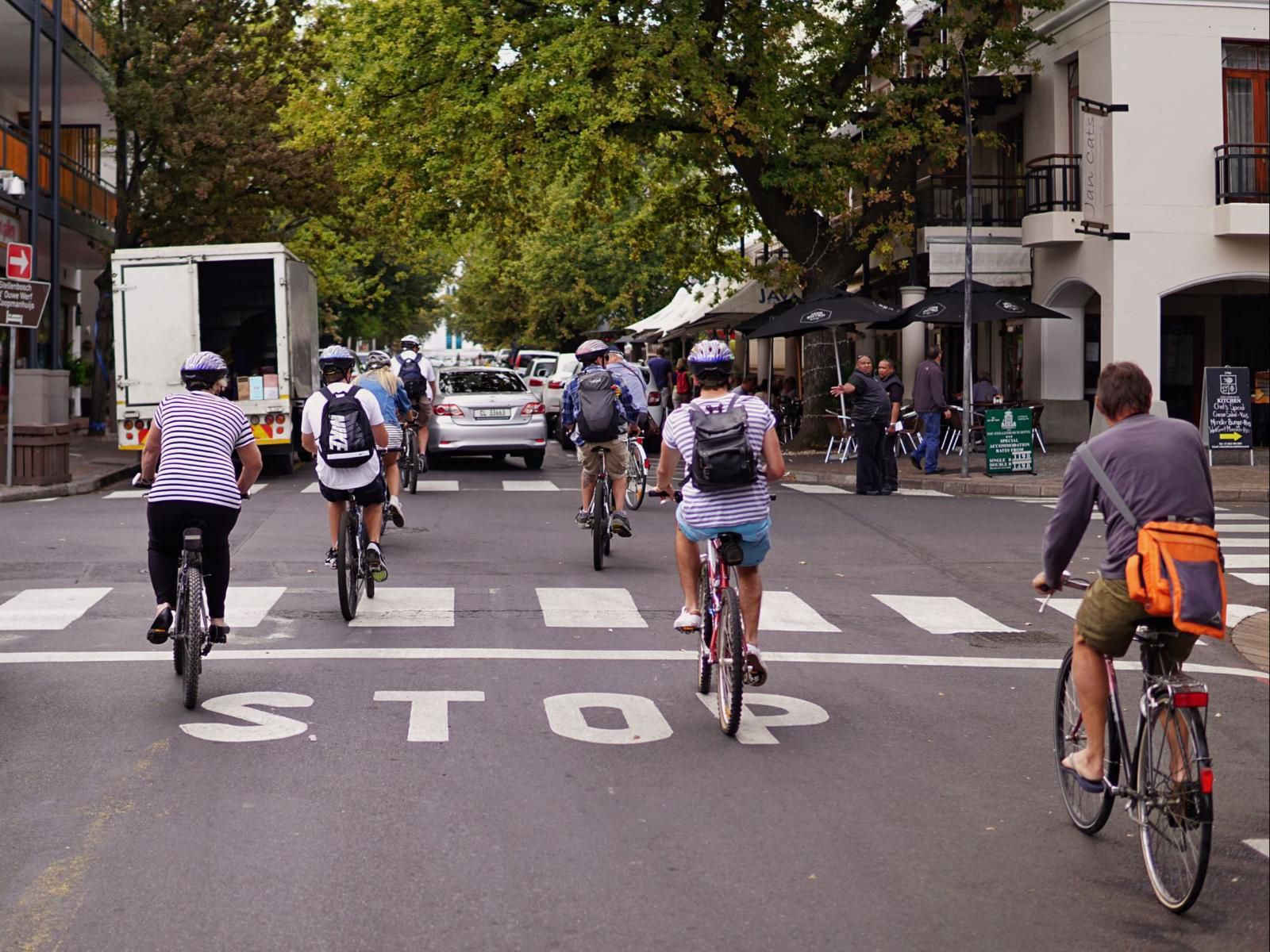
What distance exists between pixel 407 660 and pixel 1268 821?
5.62 metres

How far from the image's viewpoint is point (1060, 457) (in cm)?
2639

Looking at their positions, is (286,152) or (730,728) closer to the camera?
(730,728)

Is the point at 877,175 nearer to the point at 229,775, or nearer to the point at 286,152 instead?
the point at 286,152

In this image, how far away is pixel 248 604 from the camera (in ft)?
37.9

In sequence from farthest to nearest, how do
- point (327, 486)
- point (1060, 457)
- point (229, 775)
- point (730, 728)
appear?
point (1060, 457)
point (327, 486)
point (730, 728)
point (229, 775)

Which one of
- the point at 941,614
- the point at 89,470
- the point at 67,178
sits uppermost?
the point at 67,178

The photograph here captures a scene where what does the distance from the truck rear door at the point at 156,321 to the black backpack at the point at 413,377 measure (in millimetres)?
3684

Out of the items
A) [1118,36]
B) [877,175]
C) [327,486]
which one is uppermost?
[1118,36]

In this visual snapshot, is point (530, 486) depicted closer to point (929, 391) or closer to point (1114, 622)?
point (929, 391)

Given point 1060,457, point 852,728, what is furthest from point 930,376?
point 852,728

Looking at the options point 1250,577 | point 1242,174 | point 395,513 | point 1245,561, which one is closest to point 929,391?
point 1242,174

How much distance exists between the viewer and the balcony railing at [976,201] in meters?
30.3

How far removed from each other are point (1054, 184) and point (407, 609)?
19.8 metres

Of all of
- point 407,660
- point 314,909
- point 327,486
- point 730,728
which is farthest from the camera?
point 327,486
